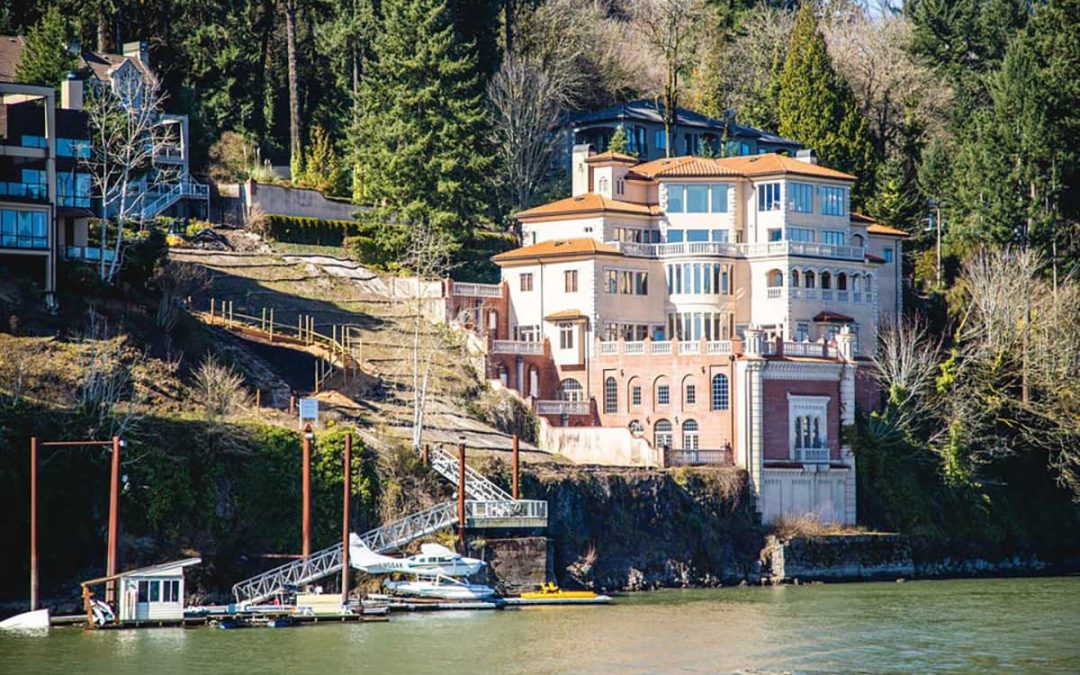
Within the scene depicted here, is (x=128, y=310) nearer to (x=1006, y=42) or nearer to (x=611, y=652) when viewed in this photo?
(x=611, y=652)

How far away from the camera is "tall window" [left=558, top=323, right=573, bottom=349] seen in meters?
99.4

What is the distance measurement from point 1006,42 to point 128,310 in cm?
5891

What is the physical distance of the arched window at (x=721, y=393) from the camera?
93062 mm

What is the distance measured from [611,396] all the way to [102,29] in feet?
111

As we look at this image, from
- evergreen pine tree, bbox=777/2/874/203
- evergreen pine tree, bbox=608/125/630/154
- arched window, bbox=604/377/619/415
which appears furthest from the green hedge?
evergreen pine tree, bbox=777/2/874/203

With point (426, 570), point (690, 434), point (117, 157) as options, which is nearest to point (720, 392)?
point (690, 434)

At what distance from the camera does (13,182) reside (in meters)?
82.7

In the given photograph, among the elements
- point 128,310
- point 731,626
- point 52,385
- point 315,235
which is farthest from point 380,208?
point 731,626

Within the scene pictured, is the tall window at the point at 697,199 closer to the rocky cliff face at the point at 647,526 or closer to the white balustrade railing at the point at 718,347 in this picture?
the white balustrade railing at the point at 718,347

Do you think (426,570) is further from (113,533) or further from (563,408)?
(563,408)

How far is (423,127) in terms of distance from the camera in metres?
107

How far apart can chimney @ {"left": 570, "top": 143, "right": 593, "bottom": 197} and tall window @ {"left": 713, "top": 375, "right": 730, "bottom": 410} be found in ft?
54.2

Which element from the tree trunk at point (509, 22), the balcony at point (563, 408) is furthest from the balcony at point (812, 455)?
the tree trunk at point (509, 22)

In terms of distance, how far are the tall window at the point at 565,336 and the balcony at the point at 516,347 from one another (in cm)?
91
